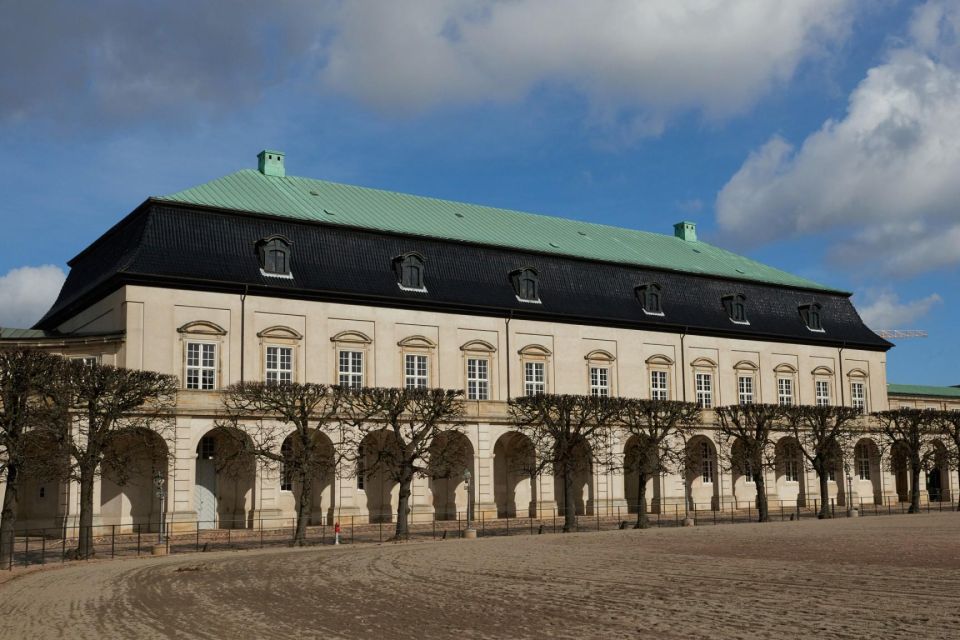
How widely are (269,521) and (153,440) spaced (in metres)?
5.88

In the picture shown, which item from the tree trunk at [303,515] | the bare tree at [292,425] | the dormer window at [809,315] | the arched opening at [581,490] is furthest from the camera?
the dormer window at [809,315]

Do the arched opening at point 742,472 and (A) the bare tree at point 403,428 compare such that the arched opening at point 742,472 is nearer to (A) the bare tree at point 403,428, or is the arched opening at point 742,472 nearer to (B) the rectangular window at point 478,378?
(B) the rectangular window at point 478,378

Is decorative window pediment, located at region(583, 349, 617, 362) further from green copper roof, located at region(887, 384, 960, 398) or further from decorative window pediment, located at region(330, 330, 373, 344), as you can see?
green copper roof, located at region(887, 384, 960, 398)

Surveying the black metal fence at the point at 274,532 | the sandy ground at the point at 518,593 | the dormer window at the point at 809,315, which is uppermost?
the dormer window at the point at 809,315

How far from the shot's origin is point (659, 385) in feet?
200

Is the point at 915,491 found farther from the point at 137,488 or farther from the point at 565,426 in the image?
the point at 137,488

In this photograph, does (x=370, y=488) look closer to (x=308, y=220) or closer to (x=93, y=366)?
(x=308, y=220)

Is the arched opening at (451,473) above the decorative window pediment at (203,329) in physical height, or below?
below

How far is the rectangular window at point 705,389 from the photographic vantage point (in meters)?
62.5

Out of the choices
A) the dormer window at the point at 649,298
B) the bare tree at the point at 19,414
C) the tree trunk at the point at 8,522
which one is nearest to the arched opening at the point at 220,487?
the bare tree at the point at 19,414

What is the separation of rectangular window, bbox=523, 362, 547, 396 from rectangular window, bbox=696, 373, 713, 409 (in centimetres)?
1088

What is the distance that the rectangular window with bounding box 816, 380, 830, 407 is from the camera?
67.9m

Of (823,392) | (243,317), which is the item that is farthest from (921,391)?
(243,317)

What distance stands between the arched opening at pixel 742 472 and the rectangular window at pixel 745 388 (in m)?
4.76
